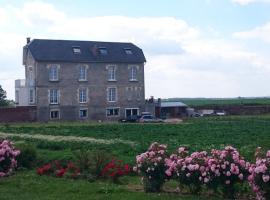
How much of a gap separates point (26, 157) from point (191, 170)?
9.72m

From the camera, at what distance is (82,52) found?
72.1 meters

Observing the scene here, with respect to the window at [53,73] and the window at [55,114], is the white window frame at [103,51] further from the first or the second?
the window at [55,114]

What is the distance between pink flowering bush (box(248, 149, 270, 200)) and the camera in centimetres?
1194

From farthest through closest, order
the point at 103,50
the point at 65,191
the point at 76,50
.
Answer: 1. the point at 103,50
2. the point at 76,50
3. the point at 65,191

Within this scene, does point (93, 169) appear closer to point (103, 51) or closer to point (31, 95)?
point (31, 95)

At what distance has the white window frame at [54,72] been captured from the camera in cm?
6931

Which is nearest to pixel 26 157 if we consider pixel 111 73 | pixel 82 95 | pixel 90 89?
pixel 82 95

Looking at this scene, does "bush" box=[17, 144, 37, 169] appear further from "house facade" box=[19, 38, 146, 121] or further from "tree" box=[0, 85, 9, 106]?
"tree" box=[0, 85, 9, 106]

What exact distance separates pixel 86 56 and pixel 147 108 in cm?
1092

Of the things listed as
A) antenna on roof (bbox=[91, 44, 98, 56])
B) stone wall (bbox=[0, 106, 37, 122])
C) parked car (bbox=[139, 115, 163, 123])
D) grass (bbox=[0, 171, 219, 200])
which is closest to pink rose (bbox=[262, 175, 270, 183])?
grass (bbox=[0, 171, 219, 200])

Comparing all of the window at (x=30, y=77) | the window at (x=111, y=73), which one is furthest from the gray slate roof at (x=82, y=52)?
the window at (x=30, y=77)

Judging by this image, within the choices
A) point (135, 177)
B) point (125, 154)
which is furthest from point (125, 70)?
point (135, 177)

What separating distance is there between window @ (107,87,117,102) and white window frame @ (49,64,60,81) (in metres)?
7.01

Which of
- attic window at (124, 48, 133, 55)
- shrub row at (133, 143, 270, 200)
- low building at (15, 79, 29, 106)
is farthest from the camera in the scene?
attic window at (124, 48, 133, 55)
